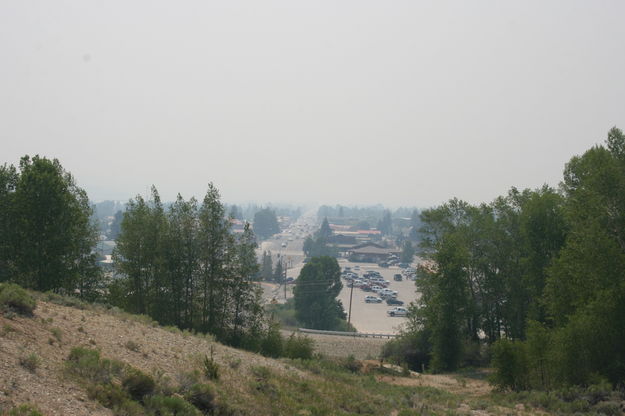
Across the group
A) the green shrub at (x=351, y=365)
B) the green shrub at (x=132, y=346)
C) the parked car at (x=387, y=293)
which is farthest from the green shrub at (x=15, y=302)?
the parked car at (x=387, y=293)

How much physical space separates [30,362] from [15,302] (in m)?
4.24

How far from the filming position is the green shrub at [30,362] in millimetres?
9219

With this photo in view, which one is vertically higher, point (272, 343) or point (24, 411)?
point (24, 411)

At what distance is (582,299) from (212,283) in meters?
18.6

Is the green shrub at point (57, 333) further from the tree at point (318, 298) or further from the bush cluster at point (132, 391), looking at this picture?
the tree at point (318, 298)

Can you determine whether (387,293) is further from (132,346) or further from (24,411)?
(24,411)

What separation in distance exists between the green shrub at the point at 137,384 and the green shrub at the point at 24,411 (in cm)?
250

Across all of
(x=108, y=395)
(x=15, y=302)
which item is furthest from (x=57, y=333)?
(x=108, y=395)

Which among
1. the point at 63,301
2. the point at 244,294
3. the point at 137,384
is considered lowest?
the point at 137,384

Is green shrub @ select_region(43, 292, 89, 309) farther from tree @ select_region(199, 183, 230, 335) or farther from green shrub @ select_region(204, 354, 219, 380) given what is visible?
tree @ select_region(199, 183, 230, 335)

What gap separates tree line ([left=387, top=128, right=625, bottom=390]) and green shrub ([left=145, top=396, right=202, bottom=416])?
42.8 feet

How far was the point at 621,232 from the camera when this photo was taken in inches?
729

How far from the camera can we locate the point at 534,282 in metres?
27.0

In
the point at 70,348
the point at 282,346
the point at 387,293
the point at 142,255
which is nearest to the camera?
the point at 70,348
